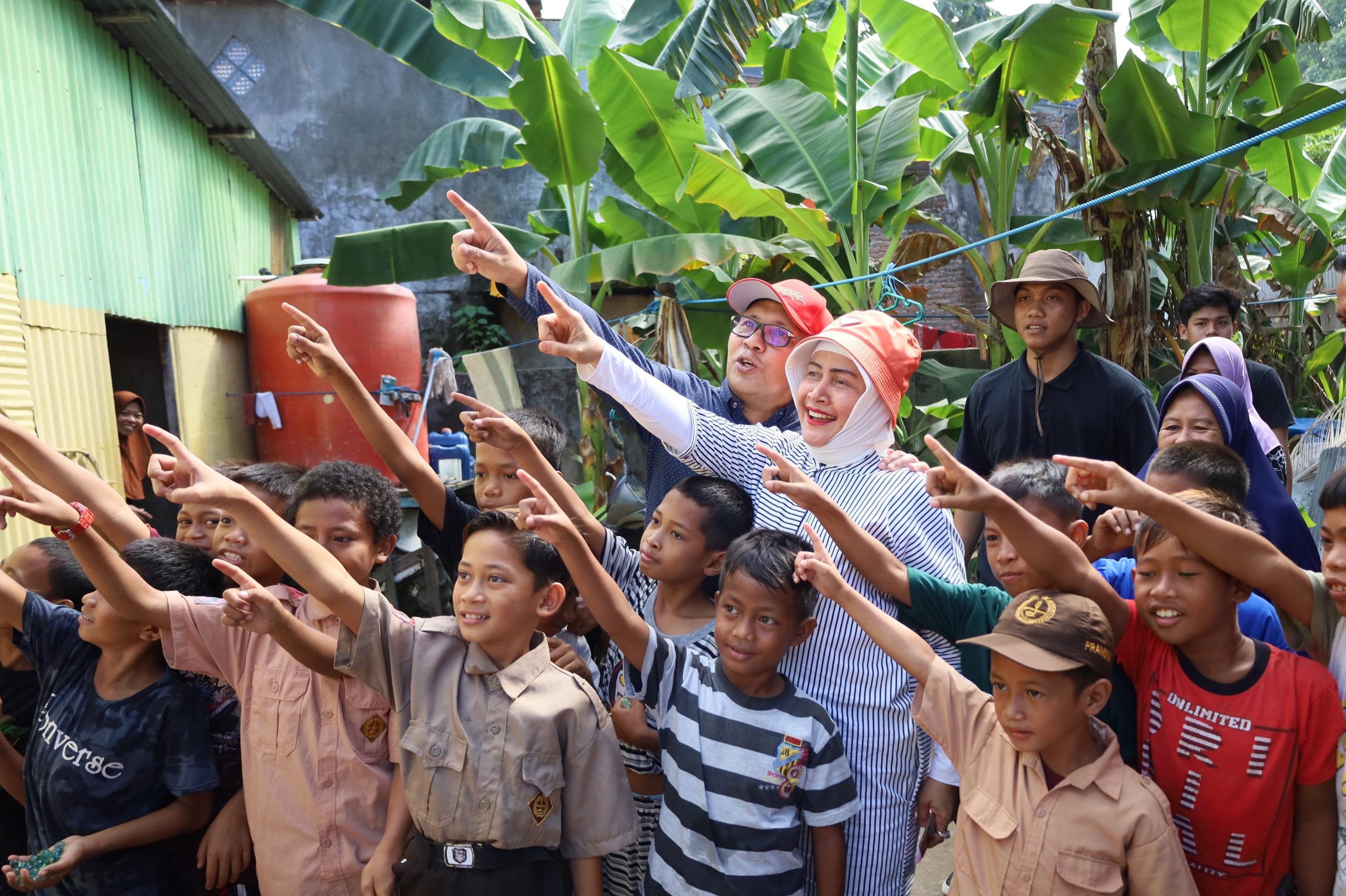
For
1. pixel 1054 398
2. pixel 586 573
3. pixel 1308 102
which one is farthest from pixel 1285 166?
pixel 586 573

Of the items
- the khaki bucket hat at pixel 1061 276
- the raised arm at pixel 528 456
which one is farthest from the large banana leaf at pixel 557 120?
the raised arm at pixel 528 456

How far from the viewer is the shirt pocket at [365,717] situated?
2.15m

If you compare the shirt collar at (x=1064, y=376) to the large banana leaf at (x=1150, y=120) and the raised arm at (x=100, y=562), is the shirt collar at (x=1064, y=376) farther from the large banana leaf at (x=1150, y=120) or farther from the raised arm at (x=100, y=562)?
the raised arm at (x=100, y=562)

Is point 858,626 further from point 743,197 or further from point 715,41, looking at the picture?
point 715,41

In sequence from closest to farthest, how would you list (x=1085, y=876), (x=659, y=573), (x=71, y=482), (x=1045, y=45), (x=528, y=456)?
(x=1085, y=876)
(x=659, y=573)
(x=71, y=482)
(x=528, y=456)
(x=1045, y=45)

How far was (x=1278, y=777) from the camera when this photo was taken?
5.63 ft

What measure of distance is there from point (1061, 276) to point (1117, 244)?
5.97 feet

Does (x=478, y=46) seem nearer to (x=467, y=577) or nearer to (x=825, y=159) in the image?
(x=825, y=159)

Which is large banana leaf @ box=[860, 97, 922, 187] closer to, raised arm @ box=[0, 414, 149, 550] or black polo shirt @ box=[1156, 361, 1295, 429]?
black polo shirt @ box=[1156, 361, 1295, 429]

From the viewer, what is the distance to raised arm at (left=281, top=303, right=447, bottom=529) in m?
2.39

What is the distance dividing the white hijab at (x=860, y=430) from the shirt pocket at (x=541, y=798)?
877 millimetres

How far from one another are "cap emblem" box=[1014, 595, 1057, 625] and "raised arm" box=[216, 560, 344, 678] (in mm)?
1340

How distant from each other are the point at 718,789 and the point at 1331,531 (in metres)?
1.24

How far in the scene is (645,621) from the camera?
2.21m
